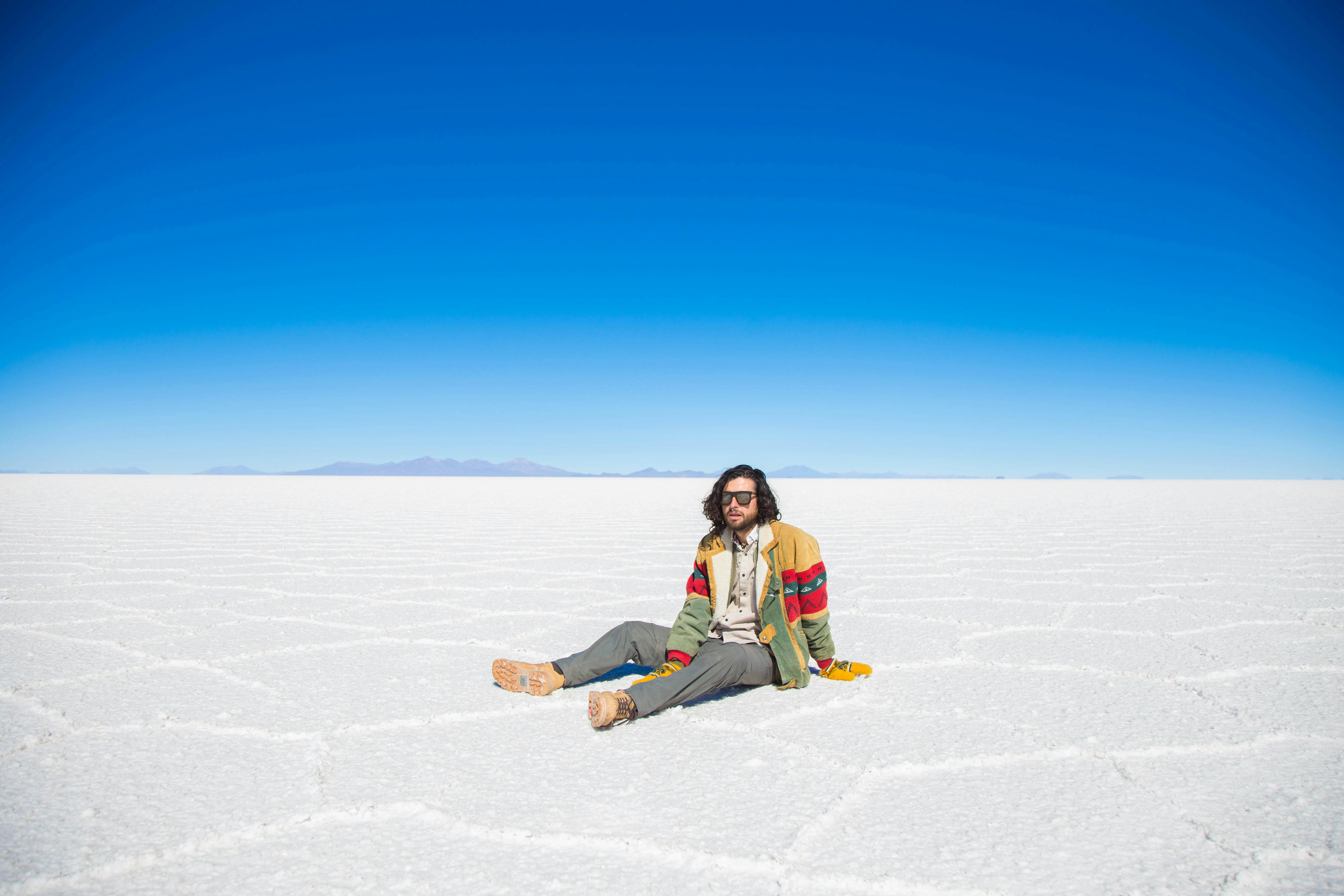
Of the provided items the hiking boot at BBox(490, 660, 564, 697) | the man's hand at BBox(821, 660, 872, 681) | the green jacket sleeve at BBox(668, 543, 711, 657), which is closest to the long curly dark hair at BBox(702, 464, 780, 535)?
the green jacket sleeve at BBox(668, 543, 711, 657)

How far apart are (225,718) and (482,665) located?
849 mm

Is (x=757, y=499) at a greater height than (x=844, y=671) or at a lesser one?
greater

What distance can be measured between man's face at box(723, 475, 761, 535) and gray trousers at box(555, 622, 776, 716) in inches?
15.6

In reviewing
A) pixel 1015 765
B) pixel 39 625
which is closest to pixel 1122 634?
pixel 1015 765

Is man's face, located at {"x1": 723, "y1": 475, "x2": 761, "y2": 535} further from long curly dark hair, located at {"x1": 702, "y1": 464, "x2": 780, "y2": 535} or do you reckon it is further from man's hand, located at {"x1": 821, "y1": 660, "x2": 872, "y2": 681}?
man's hand, located at {"x1": 821, "y1": 660, "x2": 872, "y2": 681}

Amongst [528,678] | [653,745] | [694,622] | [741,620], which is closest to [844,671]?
[741,620]

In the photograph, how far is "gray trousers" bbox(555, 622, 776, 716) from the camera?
2.07 metres

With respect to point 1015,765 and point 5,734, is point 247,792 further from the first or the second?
point 1015,765

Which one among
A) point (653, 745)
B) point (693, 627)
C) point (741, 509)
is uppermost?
point (741, 509)

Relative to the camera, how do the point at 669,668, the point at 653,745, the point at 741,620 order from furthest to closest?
the point at 741,620
the point at 669,668
the point at 653,745

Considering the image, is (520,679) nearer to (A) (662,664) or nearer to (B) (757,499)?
(A) (662,664)

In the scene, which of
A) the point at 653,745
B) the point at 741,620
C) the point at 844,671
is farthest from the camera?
A: the point at 844,671

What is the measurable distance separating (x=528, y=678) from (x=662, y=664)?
1.52 feet

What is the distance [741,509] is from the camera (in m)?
2.34
